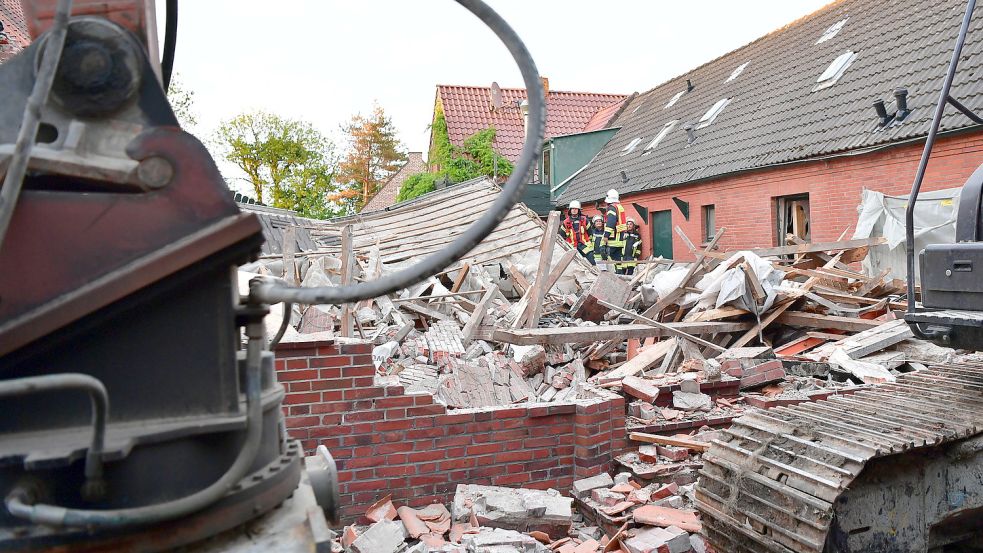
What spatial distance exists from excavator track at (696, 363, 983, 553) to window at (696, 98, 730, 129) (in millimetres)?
17851

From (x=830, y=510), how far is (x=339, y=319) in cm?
583

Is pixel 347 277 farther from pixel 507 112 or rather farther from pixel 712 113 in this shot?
pixel 507 112

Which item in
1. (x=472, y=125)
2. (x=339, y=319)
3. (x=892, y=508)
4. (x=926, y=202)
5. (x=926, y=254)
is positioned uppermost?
(x=472, y=125)

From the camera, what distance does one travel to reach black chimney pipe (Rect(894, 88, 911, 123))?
13383 mm

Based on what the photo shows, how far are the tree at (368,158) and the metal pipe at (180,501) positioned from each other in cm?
5381

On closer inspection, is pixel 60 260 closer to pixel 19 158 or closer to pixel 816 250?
pixel 19 158

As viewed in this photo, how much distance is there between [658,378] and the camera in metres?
6.75

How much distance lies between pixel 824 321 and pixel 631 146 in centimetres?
1821

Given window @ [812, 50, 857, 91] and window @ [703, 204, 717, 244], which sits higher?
window @ [812, 50, 857, 91]

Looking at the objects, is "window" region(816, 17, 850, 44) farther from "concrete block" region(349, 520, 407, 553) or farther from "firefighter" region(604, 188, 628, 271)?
"concrete block" region(349, 520, 407, 553)

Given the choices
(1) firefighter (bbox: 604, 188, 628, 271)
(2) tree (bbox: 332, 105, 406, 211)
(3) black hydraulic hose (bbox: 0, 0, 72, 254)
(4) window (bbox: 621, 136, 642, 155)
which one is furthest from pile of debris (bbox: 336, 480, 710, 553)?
(2) tree (bbox: 332, 105, 406, 211)

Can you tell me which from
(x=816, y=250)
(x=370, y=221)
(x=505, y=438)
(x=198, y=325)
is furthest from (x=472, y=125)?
(x=198, y=325)

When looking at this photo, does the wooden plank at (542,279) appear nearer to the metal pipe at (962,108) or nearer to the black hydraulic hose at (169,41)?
the metal pipe at (962,108)

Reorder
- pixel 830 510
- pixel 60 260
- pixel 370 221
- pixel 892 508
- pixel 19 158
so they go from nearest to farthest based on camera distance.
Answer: pixel 19 158 → pixel 60 260 → pixel 830 510 → pixel 892 508 → pixel 370 221
